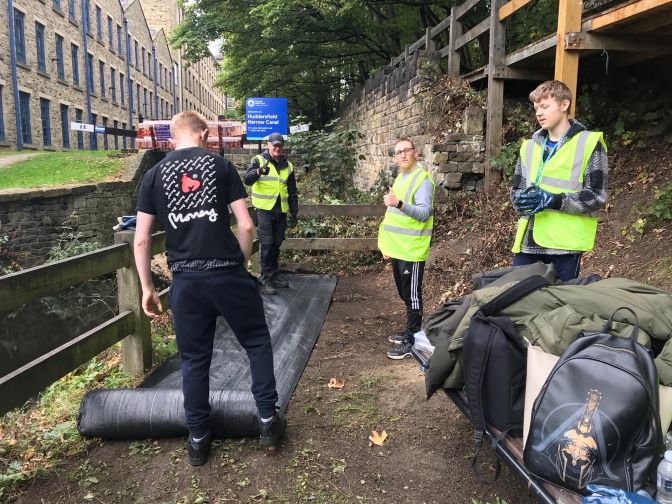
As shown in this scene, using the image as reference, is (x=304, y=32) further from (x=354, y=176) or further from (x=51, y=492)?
(x=51, y=492)

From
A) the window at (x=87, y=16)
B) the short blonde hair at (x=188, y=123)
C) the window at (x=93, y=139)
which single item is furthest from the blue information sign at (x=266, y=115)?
the window at (x=87, y=16)

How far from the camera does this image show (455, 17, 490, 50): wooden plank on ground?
789 centimetres

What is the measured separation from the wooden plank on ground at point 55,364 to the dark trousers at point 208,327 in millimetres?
834

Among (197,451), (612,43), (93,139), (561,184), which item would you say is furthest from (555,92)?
(93,139)

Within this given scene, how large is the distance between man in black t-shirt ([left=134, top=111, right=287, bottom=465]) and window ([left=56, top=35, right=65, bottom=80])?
29.0m

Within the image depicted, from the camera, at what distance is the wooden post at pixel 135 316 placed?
13.1ft

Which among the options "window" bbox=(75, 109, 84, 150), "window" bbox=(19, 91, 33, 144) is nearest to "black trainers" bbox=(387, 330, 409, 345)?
"window" bbox=(19, 91, 33, 144)

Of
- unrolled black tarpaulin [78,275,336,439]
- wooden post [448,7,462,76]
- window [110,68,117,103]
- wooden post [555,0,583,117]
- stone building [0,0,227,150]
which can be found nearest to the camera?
unrolled black tarpaulin [78,275,336,439]

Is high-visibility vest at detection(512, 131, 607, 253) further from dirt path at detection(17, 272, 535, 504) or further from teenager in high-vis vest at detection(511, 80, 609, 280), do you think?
dirt path at detection(17, 272, 535, 504)

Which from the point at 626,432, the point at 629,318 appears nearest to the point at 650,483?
the point at 626,432

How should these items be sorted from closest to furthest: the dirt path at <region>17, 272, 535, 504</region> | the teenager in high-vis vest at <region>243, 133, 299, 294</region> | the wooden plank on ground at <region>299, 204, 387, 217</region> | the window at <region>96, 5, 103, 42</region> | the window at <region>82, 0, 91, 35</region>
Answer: the dirt path at <region>17, 272, 535, 504</region> → the teenager in high-vis vest at <region>243, 133, 299, 294</region> → the wooden plank on ground at <region>299, 204, 387, 217</region> → the window at <region>82, 0, 91, 35</region> → the window at <region>96, 5, 103, 42</region>

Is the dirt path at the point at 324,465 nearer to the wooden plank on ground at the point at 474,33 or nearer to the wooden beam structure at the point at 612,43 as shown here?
the wooden beam structure at the point at 612,43

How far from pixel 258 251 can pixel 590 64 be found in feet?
17.1

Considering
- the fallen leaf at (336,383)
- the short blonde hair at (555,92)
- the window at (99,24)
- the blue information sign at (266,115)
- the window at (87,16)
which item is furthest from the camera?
the window at (99,24)
